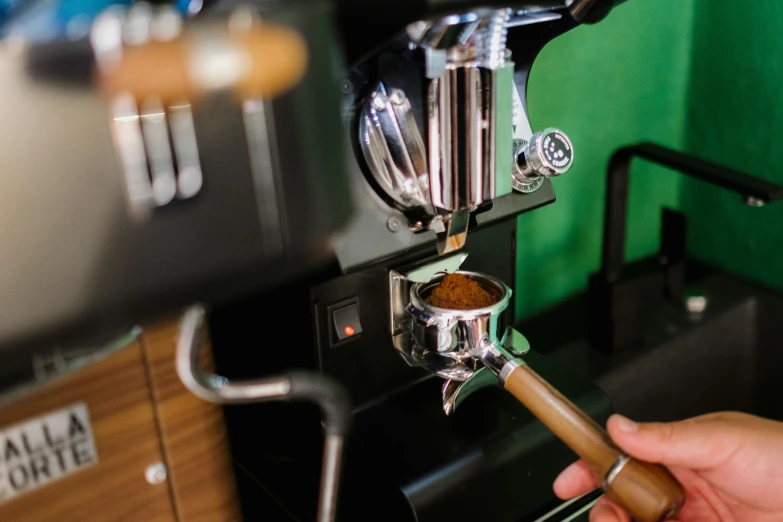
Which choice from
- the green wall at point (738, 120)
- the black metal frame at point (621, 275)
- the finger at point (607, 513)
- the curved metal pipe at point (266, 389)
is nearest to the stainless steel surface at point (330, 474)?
the curved metal pipe at point (266, 389)

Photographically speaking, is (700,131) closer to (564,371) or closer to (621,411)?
(621,411)

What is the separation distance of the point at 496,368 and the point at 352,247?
13cm

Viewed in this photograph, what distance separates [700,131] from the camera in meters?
1.06

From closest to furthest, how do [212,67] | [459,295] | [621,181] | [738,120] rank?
1. [212,67]
2. [459,295]
3. [621,181]
4. [738,120]

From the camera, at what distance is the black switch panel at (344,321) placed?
0.55 meters

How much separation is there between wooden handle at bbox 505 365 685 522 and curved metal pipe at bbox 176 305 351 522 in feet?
0.42

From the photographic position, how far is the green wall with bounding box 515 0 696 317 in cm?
→ 91

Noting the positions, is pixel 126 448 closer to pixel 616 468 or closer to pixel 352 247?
pixel 352 247

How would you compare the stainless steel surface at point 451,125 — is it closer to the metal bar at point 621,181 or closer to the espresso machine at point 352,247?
the espresso machine at point 352,247

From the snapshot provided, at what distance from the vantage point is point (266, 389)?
40 centimetres

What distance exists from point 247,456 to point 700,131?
0.81 metres

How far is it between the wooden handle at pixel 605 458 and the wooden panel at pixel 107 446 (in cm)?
26

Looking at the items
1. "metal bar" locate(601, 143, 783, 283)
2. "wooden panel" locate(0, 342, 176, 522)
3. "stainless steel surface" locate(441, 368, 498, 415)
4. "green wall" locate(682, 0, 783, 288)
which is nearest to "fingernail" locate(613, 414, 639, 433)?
"stainless steel surface" locate(441, 368, 498, 415)

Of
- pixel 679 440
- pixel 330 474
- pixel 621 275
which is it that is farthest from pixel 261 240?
pixel 621 275
